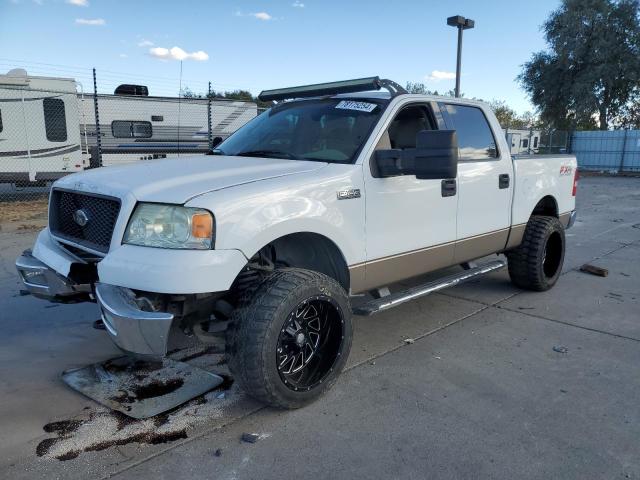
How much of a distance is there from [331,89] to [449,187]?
1245mm

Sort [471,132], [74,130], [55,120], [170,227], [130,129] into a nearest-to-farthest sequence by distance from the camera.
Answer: [170,227] < [471,132] < [55,120] < [74,130] < [130,129]

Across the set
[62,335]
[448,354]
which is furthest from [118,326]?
[448,354]

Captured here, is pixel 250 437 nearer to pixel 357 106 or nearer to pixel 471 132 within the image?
pixel 357 106

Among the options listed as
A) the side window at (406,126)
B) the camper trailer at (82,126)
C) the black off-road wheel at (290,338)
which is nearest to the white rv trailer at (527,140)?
the camper trailer at (82,126)

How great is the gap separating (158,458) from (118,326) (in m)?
0.70

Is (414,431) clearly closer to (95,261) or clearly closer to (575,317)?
(95,261)

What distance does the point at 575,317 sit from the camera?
4812 millimetres

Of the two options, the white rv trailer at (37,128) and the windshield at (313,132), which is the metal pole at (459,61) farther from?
the windshield at (313,132)

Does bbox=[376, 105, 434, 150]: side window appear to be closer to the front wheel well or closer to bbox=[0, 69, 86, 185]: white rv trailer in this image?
the front wheel well

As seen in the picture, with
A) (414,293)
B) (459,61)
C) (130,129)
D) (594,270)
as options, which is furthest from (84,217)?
(459,61)

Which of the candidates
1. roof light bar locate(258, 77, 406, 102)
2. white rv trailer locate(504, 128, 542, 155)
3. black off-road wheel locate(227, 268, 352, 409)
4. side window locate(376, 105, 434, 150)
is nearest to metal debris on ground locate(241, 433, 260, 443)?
black off-road wheel locate(227, 268, 352, 409)

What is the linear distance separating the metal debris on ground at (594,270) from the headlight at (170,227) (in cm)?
535

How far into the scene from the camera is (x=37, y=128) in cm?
1322

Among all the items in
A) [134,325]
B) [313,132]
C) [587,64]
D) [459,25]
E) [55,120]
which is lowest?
[134,325]
